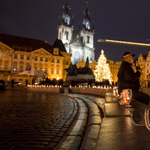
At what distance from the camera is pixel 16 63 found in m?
43.6

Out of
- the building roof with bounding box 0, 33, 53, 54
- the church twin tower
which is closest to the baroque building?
the building roof with bounding box 0, 33, 53, 54

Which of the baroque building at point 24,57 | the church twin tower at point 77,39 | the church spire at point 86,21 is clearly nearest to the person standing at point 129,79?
the baroque building at point 24,57

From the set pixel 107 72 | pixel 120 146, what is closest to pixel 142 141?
pixel 120 146

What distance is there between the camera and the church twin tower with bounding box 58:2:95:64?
76.4 metres

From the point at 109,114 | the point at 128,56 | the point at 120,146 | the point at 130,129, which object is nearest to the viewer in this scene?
the point at 120,146

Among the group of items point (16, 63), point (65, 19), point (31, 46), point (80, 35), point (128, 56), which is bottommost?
point (128, 56)

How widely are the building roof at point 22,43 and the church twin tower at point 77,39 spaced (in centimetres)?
2680

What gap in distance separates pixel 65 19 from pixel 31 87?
76.1 metres

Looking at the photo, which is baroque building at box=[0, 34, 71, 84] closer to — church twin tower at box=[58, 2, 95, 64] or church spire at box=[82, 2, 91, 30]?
church twin tower at box=[58, 2, 95, 64]

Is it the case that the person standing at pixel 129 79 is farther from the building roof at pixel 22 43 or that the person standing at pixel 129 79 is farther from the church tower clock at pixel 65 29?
the church tower clock at pixel 65 29

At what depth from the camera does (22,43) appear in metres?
46.1

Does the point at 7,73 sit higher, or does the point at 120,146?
the point at 7,73

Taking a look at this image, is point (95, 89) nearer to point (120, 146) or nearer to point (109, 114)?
point (109, 114)

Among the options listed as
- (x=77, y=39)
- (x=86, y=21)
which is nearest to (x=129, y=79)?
(x=77, y=39)
